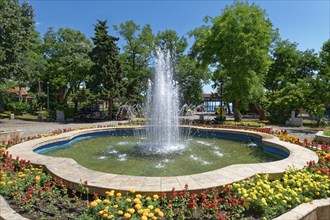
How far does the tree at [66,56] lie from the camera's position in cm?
2739

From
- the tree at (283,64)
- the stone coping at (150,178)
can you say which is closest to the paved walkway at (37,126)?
the stone coping at (150,178)

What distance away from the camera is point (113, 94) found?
84.1 feet

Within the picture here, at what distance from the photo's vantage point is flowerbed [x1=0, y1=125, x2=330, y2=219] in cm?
399

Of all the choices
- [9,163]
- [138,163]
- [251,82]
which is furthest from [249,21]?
[9,163]

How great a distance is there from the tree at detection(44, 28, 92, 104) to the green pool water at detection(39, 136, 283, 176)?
18128 millimetres

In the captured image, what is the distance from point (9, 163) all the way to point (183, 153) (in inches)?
241

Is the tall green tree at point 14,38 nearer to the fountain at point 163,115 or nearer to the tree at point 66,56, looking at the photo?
the tree at point 66,56

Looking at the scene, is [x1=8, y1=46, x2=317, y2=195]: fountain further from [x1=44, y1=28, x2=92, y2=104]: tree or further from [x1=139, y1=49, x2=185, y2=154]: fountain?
[x1=44, y1=28, x2=92, y2=104]: tree

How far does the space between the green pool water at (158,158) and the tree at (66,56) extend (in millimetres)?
18128

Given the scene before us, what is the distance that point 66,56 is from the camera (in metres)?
27.7

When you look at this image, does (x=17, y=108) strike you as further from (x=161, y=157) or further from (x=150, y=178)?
(x=150, y=178)

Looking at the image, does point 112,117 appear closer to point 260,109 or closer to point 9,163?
point 260,109

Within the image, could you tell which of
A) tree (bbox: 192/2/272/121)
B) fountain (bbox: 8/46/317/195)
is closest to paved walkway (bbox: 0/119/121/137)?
fountain (bbox: 8/46/317/195)

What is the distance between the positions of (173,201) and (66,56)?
27444 mm
